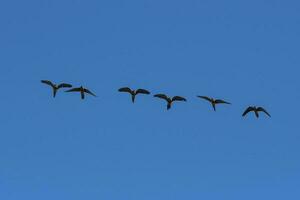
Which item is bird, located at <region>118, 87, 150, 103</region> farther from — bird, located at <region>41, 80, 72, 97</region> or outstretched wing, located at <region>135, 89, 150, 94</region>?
bird, located at <region>41, 80, 72, 97</region>

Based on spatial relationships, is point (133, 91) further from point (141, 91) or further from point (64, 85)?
point (64, 85)

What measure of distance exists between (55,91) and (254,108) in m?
29.4

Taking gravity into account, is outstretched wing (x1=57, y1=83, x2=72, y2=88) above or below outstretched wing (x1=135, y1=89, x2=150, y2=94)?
above

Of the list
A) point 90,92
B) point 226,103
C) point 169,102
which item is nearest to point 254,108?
point 226,103

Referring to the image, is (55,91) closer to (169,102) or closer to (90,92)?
(90,92)

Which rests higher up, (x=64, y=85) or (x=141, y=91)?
(x=64, y=85)

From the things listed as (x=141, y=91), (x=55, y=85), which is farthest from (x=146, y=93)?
(x=55, y=85)

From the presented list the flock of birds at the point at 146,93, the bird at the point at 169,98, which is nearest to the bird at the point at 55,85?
the flock of birds at the point at 146,93

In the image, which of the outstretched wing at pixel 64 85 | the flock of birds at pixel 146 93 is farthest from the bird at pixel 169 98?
the outstretched wing at pixel 64 85

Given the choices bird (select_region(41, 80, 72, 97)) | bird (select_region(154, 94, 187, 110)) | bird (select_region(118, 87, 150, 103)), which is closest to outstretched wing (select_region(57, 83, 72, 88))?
bird (select_region(41, 80, 72, 97))

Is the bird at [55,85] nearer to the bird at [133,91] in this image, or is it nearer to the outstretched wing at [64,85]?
the outstretched wing at [64,85]

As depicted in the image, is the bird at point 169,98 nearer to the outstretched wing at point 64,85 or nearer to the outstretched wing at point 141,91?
the outstretched wing at point 141,91

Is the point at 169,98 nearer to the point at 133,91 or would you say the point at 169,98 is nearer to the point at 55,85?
the point at 133,91

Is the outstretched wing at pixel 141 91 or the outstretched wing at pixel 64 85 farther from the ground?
the outstretched wing at pixel 64 85
